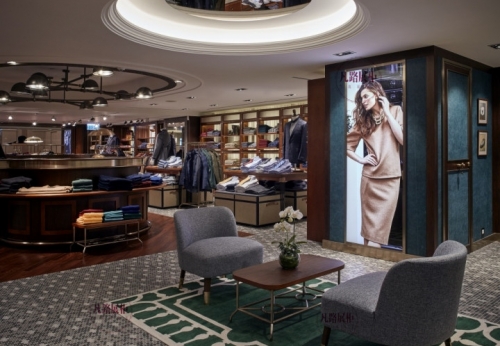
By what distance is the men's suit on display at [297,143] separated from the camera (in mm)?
7898

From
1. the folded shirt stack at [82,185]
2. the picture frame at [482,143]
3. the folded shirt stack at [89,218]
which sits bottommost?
the folded shirt stack at [89,218]

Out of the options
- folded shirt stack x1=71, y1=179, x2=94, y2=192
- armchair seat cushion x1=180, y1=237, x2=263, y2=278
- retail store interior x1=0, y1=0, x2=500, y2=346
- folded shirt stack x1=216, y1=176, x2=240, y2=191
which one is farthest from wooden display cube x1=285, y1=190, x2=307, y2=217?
armchair seat cushion x1=180, y1=237, x2=263, y2=278

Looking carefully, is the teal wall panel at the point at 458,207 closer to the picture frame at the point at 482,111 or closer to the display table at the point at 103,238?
the picture frame at the point at 482,111

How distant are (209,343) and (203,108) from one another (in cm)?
930

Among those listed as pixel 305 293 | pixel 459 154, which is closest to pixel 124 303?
pixel 305 293

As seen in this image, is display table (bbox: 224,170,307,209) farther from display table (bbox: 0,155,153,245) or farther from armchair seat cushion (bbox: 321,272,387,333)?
armchair seat cushion (bbox: 321,272,387,333)

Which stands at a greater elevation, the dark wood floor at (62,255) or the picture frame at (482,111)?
the picture frame at (482,111)

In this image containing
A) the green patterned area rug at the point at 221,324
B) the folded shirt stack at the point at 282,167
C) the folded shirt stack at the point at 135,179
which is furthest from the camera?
the folded shirt stack at the point at 282,167

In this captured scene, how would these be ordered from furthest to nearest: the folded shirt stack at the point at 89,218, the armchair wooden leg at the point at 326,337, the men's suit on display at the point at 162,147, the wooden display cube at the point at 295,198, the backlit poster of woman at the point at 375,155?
the men's suit on display at the point at 162,147
the wooden display cube at the point at 295,198
the folded shirt stack at the point at 89,218
the backlit poster of woman at the point at 375,155
the armchair wooden leg at the point at 326,337

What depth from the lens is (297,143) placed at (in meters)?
8.00

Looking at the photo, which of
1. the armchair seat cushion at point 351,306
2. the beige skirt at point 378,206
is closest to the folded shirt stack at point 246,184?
the beige skirt at point 378,206

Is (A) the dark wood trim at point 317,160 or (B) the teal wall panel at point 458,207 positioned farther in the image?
(A) the dark wood trim at point 317,160

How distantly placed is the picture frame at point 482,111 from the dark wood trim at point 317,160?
2115 mm

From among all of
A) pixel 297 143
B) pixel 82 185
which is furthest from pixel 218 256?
pixel 297 143
